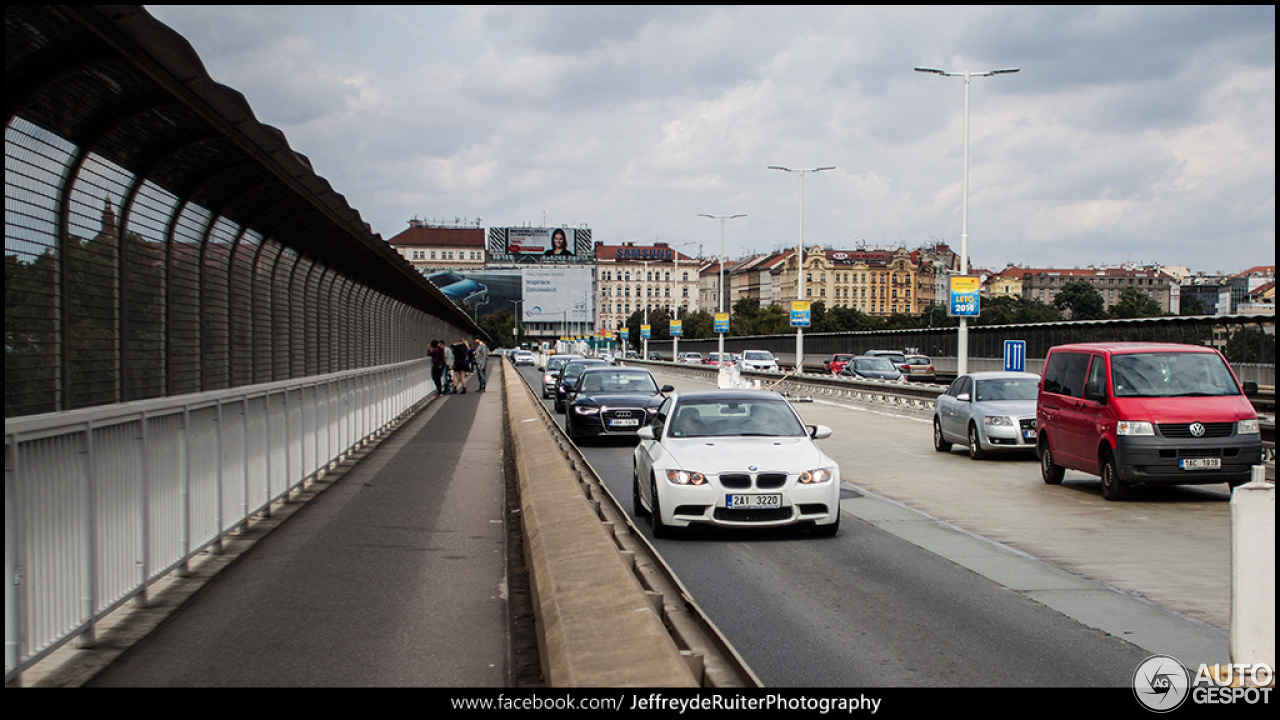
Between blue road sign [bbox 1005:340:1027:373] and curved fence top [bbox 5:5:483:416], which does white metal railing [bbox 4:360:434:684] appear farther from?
blue road sign [bbox 1005:340:1027:373]

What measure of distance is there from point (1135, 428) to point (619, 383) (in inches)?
455

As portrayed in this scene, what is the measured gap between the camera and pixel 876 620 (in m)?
7.32

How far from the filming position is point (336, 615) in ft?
23.8

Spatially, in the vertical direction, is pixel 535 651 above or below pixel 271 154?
below

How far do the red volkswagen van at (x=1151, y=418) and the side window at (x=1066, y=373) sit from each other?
2cm

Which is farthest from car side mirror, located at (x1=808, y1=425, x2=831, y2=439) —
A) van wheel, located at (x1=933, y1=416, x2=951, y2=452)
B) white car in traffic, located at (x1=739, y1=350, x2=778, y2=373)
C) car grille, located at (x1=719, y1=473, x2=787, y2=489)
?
white car in traffic, located at (x1=739, y1=350, x2=778, y2=373)

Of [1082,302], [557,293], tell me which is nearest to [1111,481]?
[557,293]

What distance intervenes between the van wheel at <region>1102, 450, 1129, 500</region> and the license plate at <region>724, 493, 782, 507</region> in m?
5.11

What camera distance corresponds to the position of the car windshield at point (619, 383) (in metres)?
22.9

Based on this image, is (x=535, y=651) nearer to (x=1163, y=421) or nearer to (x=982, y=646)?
(x=982, y=646)
